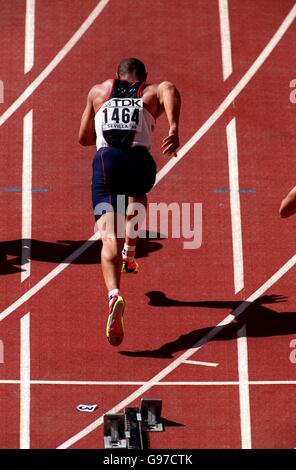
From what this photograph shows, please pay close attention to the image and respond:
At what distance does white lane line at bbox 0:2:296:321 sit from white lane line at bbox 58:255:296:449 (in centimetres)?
174

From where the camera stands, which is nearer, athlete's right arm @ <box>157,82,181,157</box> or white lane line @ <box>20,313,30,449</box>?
white lane line @ <box>20,313,30,449</box>

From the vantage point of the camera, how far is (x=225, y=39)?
1684cm

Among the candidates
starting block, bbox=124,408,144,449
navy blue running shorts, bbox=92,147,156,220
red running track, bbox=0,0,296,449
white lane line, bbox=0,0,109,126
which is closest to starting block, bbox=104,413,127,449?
starting block, bbox=124,408,144,449

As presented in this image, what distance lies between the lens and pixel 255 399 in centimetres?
1255

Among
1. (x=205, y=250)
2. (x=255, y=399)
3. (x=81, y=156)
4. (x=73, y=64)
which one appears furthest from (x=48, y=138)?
(x=255, y=399)

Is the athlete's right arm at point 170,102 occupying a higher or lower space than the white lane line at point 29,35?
lower

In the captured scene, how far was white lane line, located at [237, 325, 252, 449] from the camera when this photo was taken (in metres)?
12.2

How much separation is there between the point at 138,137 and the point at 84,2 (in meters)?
5.26

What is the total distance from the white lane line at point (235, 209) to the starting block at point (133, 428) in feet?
8.32

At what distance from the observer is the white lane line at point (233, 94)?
50.1 ft
